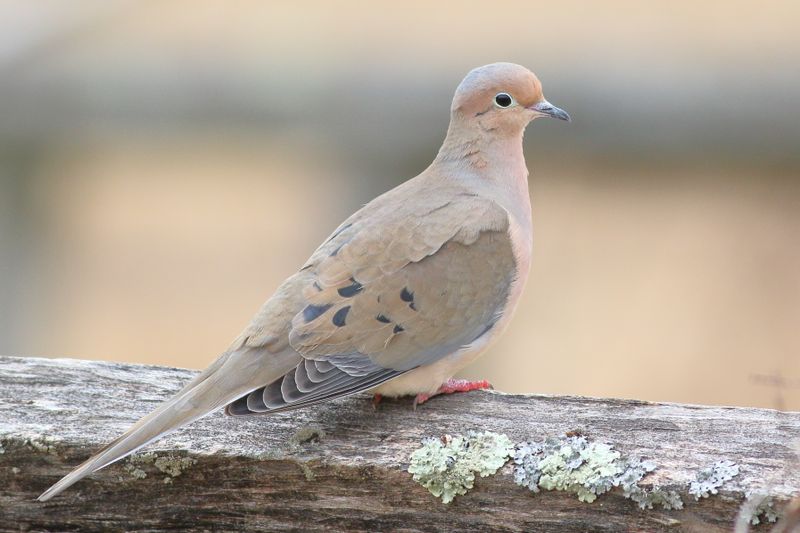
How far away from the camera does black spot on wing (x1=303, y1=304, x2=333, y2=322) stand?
3.23 m

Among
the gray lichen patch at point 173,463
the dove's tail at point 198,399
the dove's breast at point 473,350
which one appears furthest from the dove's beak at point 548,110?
the gray lichen patch at point 173,463

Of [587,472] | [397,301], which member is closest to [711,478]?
[587,472]

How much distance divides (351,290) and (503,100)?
91 cm

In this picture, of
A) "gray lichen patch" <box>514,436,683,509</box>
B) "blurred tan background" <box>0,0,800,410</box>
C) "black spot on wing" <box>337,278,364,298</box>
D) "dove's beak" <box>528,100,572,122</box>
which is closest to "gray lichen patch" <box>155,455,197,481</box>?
"black spot on wing" <box>337,278,364,298</box>

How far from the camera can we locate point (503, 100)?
3.78m

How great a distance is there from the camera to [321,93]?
18.6ft

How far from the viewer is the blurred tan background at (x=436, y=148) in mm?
5598

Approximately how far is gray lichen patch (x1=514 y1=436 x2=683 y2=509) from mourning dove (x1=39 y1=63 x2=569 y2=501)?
54cm

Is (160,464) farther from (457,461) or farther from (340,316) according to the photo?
(457,461)

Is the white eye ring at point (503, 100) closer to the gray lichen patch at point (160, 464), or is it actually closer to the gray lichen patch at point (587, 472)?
the gray lichen patch at point (587, 472)

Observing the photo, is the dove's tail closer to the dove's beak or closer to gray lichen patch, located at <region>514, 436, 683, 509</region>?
gray lichen patch, located at <region>514, 436, 683, 509</region>

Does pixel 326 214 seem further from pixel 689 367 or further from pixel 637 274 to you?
pixel 689 367

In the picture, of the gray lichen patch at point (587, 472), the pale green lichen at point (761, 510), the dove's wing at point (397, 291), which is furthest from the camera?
the dove's wing at point (397, 291)

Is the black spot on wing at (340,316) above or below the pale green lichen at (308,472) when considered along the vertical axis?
above
